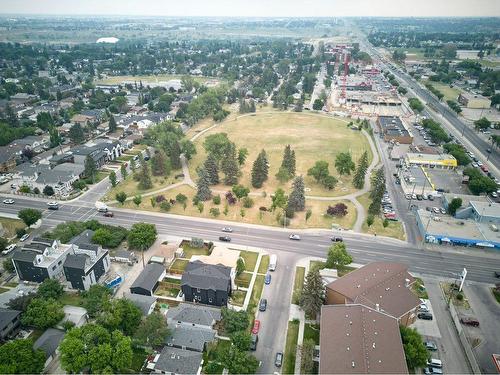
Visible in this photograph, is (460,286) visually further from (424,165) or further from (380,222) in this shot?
(424,165)

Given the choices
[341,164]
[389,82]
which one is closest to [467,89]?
[389,82]

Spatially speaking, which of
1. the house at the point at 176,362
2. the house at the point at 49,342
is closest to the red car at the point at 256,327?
the house at the point at 176,362

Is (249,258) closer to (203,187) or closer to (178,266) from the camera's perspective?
(178,266)

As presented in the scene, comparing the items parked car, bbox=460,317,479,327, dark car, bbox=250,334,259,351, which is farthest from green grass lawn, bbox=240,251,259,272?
parked car, bbox=460,317,479,327

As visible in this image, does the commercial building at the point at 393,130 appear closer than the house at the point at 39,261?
No

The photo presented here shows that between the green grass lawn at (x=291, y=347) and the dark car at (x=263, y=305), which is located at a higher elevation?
the dark car at (x=263, y=305)

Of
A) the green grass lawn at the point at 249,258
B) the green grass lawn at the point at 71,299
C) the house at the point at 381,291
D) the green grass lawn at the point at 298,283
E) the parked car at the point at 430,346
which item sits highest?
the house at the point at 381,291

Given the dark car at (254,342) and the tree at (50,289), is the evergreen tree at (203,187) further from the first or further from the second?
the dark car at (254,342)
